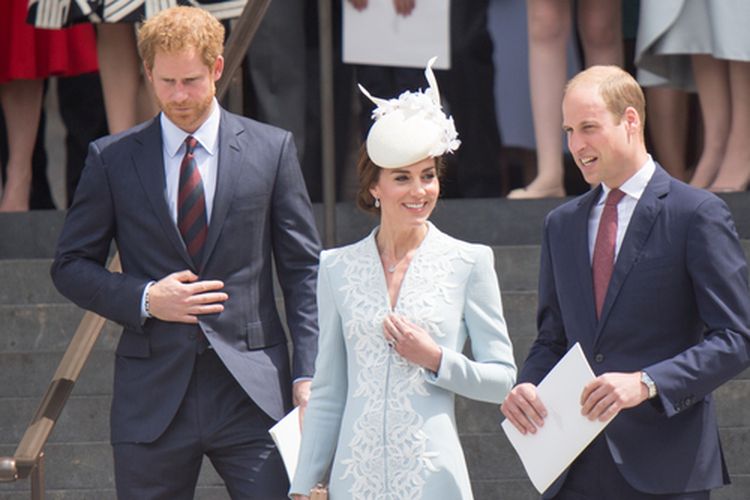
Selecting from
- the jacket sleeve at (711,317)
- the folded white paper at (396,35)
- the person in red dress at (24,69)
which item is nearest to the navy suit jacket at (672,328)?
the jacket sleeve at (711,317)

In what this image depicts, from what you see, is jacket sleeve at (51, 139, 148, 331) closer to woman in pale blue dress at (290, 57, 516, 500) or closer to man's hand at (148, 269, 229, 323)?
man's hand at (148, 269, 229, 323)

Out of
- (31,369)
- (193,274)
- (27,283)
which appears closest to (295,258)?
(193,274)

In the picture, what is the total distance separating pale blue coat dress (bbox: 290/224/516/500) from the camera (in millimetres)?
4102

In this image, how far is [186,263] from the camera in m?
4.53

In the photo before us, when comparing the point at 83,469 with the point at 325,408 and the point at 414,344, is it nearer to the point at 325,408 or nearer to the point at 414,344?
the point at 325,408

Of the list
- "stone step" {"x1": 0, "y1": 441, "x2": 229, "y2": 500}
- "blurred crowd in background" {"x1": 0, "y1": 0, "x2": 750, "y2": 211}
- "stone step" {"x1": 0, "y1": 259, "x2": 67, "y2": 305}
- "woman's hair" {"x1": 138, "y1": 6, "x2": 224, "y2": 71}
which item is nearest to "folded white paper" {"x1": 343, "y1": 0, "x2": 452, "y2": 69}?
"blurred crowd in background" {"x1": 0, "y1": 0, "x2": 750, "y2": 211}

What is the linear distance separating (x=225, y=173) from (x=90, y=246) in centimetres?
39

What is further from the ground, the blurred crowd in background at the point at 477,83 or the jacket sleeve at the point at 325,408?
the blurred crowd in background at the point at 477,83

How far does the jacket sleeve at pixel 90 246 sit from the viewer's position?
14.9ft

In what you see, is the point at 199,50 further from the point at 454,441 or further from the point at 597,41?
the point at 597,41

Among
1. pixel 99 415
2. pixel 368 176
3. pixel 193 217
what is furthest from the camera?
pixel 99 415

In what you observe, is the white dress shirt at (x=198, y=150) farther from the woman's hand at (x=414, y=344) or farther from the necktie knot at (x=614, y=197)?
the necktie knot at (x=614, y=197)

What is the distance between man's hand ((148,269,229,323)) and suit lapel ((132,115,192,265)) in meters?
0.08

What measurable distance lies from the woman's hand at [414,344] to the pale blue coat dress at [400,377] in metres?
0.03
